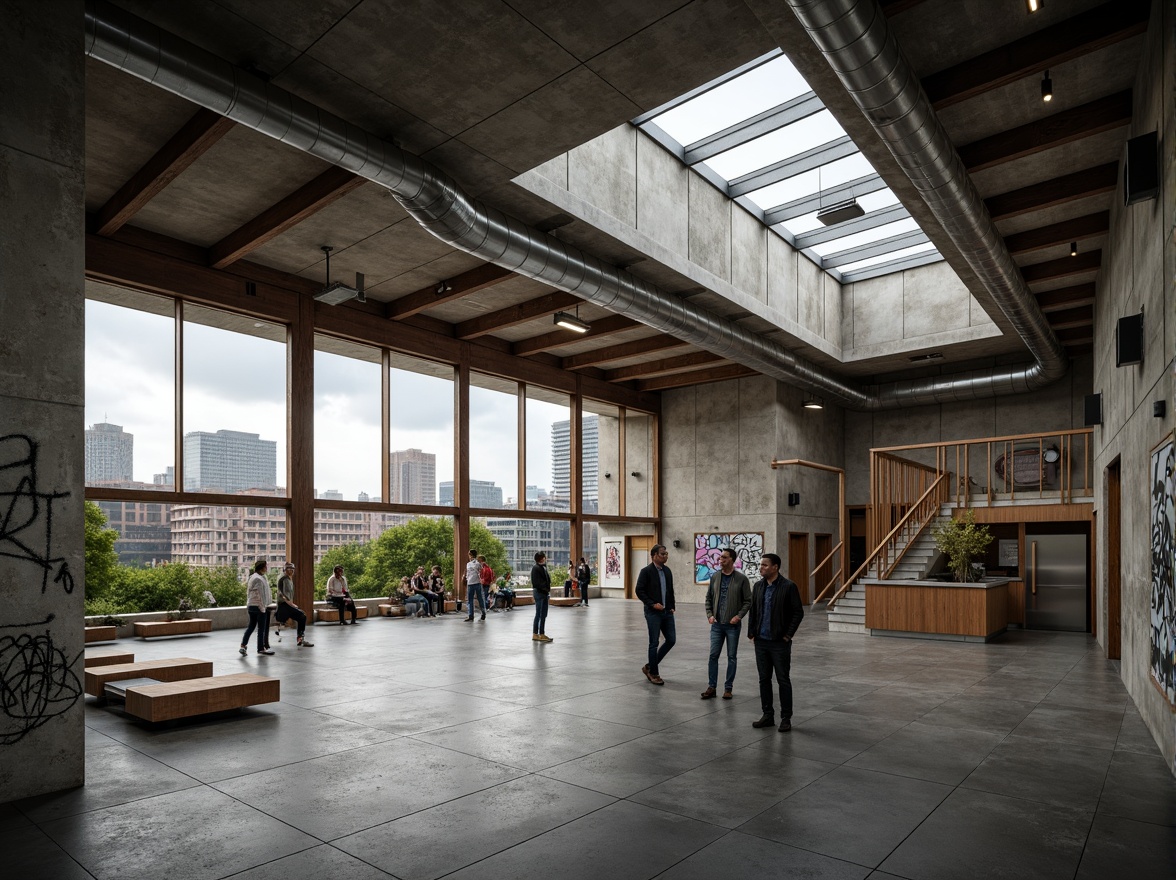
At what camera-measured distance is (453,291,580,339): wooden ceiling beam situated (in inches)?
644

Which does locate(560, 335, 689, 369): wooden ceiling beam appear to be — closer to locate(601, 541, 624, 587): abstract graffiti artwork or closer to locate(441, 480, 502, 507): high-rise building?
locate(441, 480, 502, 507): high-rise building

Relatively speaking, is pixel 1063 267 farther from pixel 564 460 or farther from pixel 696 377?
pixel 564 460

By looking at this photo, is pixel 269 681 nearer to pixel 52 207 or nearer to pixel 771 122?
pixel 52 207

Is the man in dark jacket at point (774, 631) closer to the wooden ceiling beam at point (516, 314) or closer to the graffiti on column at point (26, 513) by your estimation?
the graffiti on column at point (26, 513)

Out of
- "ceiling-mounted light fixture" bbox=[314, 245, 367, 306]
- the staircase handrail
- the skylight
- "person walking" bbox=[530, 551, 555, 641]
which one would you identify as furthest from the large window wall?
the skylight

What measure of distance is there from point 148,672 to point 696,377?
58.6 ft

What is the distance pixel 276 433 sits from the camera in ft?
52.8

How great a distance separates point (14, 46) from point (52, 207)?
1.06 metres

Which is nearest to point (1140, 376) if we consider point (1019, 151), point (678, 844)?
point (1019, 151)

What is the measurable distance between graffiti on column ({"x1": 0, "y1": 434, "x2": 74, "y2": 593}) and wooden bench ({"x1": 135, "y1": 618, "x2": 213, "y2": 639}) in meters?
9.80

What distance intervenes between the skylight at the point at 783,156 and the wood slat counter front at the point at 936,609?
6501 millimetres

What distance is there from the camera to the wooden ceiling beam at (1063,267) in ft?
45.4

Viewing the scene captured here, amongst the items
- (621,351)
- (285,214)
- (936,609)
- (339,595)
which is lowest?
(339,595)

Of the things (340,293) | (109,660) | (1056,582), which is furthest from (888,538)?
(109,660)
